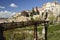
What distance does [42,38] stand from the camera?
7.82 m

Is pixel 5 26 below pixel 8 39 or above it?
above

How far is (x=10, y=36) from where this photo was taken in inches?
357

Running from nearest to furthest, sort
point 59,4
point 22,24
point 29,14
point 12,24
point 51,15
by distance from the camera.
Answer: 1. point 12,24
2. point 22,24
3. point 51,15
4. point 29,14
5. point 59,4

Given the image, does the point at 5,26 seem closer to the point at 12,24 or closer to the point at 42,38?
the point at 12,24

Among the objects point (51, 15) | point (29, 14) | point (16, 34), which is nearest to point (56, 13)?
point (51, 15)

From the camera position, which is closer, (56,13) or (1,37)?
(1,37)

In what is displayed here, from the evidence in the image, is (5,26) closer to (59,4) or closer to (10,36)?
(10,36)

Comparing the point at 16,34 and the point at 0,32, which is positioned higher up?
the point at 0,32

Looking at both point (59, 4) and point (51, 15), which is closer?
point (51, 15)

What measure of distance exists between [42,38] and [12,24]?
2649mm

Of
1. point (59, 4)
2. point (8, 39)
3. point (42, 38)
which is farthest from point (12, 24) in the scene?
point (59, 4)

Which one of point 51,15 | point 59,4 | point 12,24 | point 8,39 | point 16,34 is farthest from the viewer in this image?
point 59,4

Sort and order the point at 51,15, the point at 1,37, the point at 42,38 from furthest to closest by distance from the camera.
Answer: the point at 51,15 < the point at 42,38 < the point at 1,37

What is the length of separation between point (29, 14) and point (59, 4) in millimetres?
20683
